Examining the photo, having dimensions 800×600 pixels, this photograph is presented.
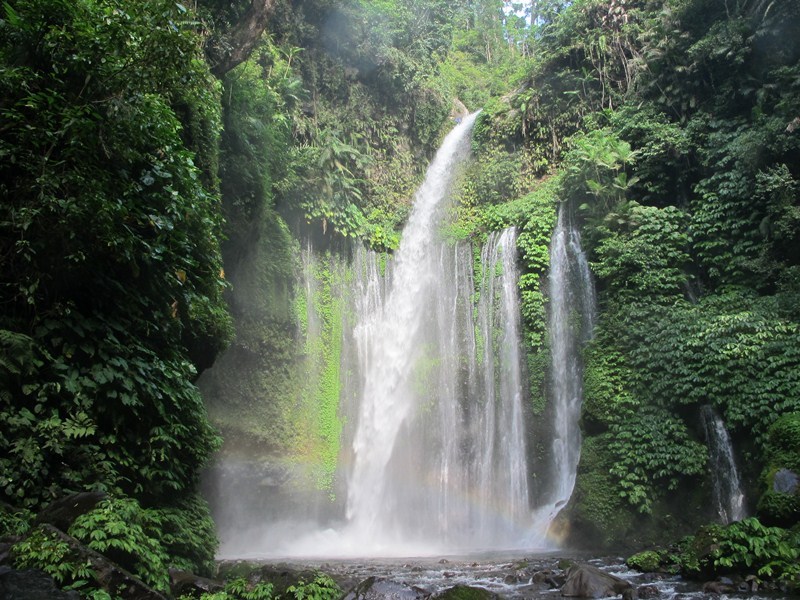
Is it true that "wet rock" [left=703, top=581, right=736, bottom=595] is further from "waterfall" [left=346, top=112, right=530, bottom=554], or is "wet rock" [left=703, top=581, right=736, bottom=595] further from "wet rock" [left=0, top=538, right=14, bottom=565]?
"wet rock" [left=0, top=538, right=14, bottom=565]

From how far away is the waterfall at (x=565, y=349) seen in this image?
1298 centimetres

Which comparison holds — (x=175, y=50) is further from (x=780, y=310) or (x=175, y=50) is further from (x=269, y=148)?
(x=780, y=310)

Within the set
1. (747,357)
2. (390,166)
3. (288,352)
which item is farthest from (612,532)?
(390,166)

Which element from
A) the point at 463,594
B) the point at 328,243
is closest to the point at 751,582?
the point at 463,594

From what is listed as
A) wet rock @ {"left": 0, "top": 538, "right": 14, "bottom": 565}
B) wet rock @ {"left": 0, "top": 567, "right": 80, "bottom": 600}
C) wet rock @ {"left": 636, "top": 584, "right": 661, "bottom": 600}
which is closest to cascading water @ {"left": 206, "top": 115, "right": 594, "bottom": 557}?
wet rock @ {"left": 636, "top": 584, "right": 661, "bottom": 600}

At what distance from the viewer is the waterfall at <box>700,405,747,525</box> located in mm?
10281

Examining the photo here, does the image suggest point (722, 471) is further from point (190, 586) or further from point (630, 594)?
point (190, 586)

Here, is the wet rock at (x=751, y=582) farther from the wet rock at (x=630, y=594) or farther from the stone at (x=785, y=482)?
the stone at (x=785, y=482)

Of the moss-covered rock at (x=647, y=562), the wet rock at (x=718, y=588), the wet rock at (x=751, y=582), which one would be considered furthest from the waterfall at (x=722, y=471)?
the wet rock at (x=718, y=588)

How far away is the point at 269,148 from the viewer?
44.5ft

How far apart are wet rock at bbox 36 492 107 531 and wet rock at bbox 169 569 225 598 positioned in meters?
1.11

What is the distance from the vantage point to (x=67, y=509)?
4.44m

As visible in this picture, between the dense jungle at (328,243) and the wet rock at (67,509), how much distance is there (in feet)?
0.08

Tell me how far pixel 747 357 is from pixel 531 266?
567cm
